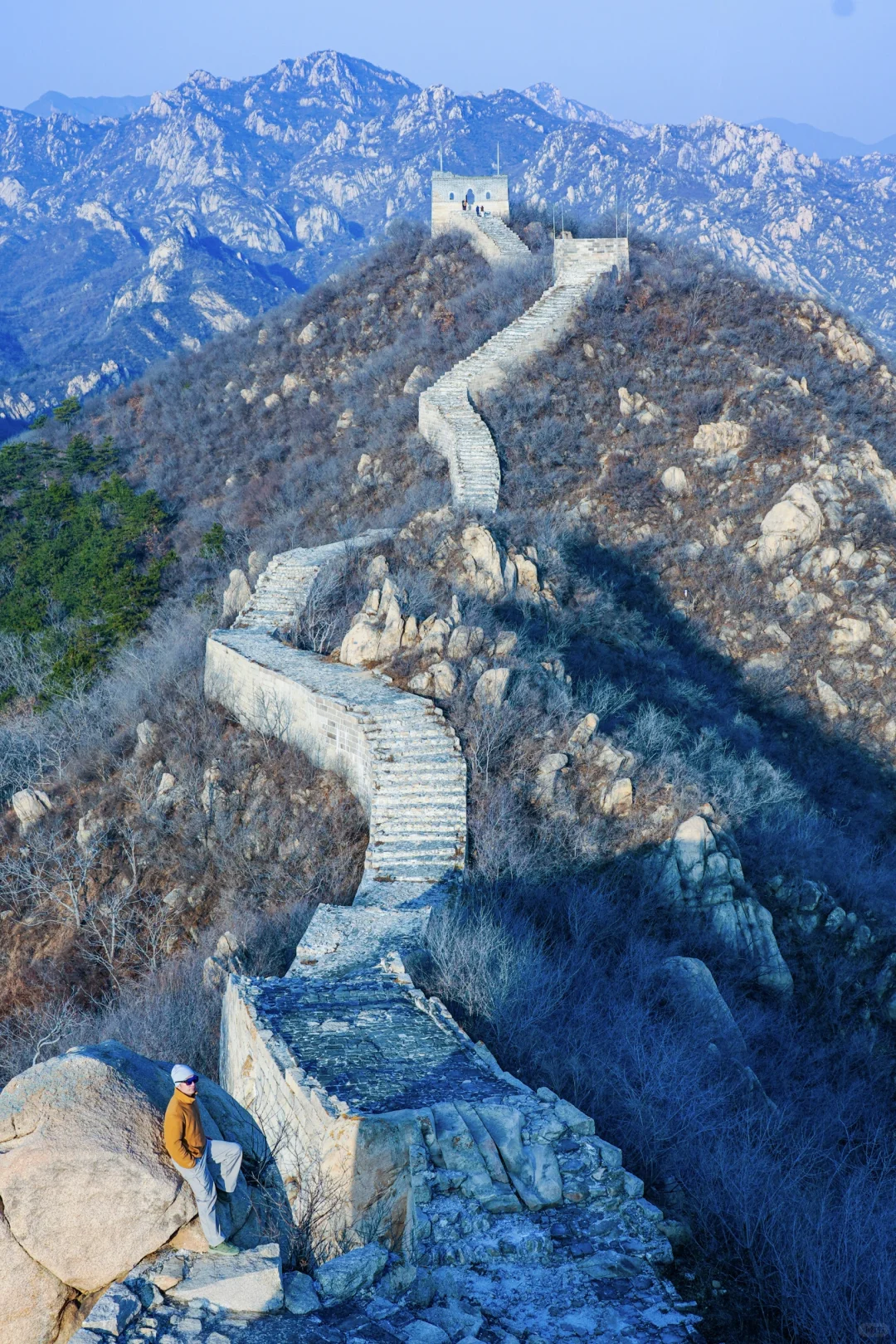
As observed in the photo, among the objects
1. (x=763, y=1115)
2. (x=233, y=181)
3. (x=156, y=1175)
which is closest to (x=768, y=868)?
(x=763, y=1115)

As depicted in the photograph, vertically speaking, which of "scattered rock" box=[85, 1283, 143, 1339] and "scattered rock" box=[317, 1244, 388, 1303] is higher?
"scattered rock" box=[85, 1283, 143, 1339]

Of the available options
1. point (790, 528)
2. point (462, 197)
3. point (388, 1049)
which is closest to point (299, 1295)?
point (388, 1049)

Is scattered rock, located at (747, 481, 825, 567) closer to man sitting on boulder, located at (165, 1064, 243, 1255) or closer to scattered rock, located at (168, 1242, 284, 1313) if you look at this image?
man sitting on boulder, located at (165, 1064, 243, 1255)

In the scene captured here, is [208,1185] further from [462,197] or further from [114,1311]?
[462,197]

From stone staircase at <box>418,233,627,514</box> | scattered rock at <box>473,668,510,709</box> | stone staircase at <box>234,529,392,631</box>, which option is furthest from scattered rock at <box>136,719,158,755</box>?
stone staircase at <box>418,233,627,514</box>

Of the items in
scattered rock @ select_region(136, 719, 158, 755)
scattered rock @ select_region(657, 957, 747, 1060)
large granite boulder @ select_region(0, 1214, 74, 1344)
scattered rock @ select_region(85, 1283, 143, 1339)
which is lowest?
scattered rock @ select_region(136, 719, 158, 755)

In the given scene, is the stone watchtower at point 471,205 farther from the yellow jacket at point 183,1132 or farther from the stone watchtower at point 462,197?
the yellow jacket at point 183,1132
